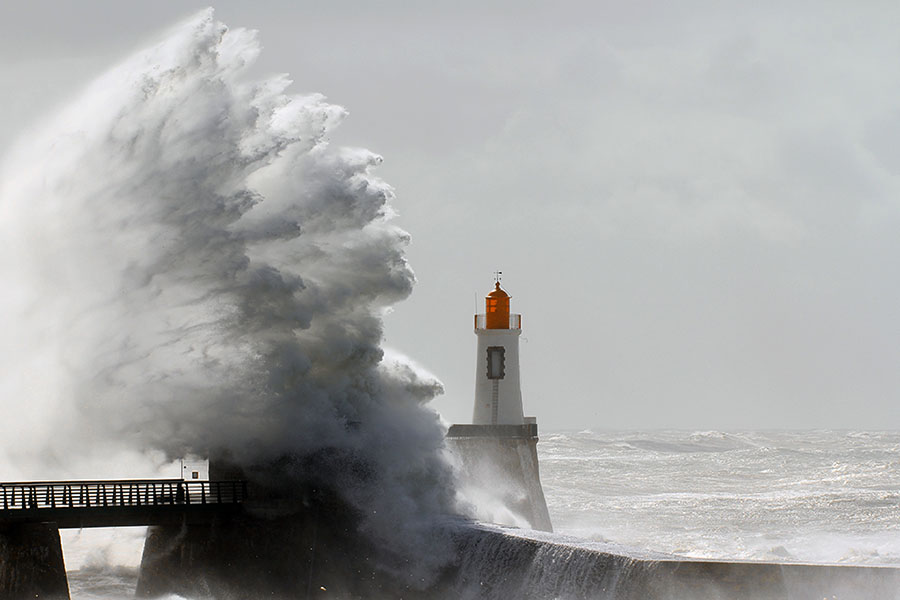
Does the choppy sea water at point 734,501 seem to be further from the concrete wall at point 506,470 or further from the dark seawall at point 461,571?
the dark seawall at point 461,571

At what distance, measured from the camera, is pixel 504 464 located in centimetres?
3469

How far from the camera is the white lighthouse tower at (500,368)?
36.0m

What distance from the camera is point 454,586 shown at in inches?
949

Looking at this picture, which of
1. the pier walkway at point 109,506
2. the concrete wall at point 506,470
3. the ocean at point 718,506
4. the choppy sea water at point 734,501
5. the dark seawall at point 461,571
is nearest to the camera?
the dark seawall at point 461,571

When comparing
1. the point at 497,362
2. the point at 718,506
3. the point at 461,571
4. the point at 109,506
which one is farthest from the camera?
the point at 718,506

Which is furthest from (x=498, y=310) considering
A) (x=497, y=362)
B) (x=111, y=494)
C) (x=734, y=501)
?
(x=734, y=501)

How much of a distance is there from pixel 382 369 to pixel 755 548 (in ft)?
37.4

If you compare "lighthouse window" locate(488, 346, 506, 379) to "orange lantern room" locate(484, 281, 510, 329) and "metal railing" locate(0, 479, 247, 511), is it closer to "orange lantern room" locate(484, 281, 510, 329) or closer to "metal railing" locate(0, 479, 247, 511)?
"orange lantern room" locate(484, 281, 510, 329)

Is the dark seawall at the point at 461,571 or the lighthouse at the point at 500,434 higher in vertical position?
the lighthouse at the point at 500,434

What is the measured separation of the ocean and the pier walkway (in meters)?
2.99

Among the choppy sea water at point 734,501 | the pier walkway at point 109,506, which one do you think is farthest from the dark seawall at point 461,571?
the choppy sea water at point 734,501

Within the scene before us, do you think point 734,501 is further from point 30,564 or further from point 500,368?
point 30,564

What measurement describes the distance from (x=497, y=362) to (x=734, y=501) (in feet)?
60.6

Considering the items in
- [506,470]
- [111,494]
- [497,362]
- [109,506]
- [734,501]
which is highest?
[497,362]
